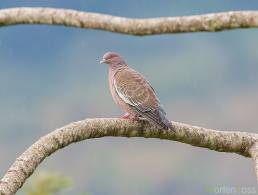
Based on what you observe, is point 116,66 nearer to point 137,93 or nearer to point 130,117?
point 137,93

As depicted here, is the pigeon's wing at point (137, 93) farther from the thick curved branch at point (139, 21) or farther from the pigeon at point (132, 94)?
the thick curved branch at point (139, 21)

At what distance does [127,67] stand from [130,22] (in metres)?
3.45

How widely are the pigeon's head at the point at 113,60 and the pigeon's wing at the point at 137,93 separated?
0.93 feet

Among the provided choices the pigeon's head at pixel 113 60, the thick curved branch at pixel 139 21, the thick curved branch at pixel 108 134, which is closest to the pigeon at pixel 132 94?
the pigeon's head at pixel 113 60

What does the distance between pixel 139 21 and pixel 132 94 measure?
9.61 feet

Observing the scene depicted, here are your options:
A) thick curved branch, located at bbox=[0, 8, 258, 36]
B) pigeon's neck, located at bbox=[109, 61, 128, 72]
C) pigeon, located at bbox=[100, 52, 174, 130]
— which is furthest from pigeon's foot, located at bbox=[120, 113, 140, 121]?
thick curved branch, located at bbox=[0, 8, 258, 36]

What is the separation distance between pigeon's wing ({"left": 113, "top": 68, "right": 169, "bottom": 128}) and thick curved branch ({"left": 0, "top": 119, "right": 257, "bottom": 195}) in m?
0.34

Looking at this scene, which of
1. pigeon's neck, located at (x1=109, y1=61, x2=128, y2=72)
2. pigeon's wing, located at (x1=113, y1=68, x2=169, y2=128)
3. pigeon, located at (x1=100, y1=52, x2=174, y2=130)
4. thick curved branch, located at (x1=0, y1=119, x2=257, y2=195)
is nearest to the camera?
thick curved branch, located at (x1=0, y1=119, x2=257, y2=195)

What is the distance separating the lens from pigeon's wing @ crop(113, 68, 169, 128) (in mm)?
7184

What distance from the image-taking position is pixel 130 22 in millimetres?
4562

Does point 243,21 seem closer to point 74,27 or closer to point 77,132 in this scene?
point 74,27

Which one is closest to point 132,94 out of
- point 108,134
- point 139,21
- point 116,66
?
point 116,66

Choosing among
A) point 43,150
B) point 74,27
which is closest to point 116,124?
point 43,150

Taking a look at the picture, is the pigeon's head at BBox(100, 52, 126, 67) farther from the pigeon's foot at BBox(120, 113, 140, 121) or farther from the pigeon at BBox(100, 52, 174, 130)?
the pigeon's foot at BBox(120, 113, 140, 121)
